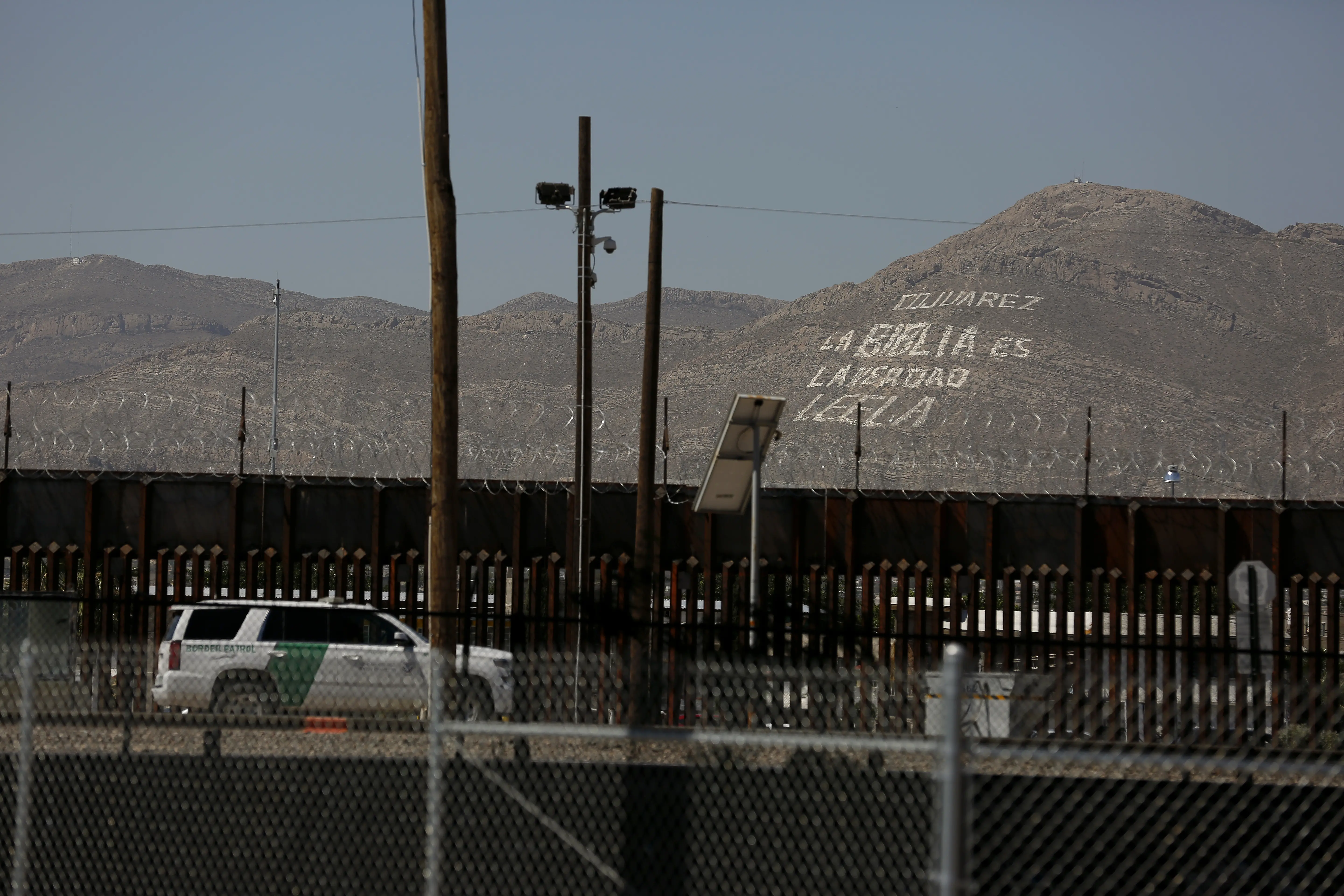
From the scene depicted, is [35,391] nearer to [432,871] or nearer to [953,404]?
[953,404]

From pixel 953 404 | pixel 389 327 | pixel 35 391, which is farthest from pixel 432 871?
pixel 389 327

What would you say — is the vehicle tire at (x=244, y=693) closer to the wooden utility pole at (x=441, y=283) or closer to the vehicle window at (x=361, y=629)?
the vehicle window at (x=361, y=629)

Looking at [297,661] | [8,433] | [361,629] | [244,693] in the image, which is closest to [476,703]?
[297,661]

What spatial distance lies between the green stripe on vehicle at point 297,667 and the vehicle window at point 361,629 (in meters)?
0.72

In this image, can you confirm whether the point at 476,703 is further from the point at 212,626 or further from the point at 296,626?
the point at 212,626

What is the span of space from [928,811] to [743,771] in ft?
3.79

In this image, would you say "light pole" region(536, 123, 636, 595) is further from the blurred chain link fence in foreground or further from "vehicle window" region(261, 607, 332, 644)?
the blurred chain link fence in foreground

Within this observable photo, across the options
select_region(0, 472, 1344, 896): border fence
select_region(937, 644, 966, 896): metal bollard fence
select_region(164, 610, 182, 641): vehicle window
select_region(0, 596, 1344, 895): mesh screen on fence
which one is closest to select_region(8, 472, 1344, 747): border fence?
select_region(0, 472, 1344, 896): border fence

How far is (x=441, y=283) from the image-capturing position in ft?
39.0

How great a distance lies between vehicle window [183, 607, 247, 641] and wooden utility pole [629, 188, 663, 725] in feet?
13.2

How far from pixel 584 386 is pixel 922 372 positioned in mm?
120812

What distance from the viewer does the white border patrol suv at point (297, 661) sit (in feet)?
39.8

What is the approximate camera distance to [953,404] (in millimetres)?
120188

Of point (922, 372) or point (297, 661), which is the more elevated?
point (922, 372)
